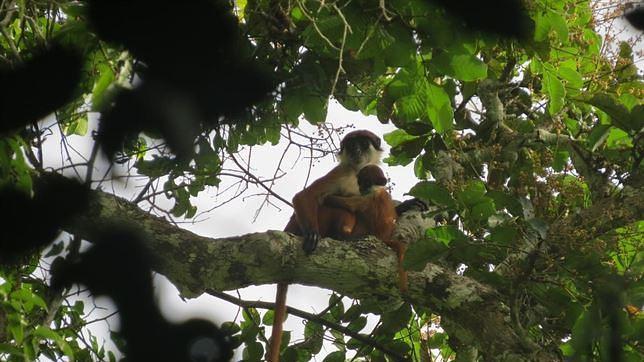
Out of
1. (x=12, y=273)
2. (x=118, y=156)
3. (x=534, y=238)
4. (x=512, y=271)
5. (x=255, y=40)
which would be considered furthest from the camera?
(x=255, y=40)

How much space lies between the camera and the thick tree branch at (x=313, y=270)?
11.8 feet

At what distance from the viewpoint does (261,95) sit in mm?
4250

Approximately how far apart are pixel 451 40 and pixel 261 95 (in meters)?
1.35

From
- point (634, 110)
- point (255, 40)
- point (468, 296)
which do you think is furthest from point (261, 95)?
point (634, 110)

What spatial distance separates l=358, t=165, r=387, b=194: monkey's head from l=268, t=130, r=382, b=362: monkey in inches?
5.0

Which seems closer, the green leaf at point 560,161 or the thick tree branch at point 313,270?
the thick tree branch at point 313,270

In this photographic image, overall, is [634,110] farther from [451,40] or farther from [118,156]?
[118,156]

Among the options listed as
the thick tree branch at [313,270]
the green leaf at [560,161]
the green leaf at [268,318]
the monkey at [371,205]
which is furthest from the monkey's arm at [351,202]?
the thick tree branch at [313,270]

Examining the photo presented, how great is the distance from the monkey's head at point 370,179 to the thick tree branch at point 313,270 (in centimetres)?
199

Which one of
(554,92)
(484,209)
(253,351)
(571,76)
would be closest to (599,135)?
(554,92)

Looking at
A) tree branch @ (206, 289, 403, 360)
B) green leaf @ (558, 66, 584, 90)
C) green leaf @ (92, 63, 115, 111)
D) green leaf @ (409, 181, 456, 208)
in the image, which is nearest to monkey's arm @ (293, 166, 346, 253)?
tree branch @ (206, 289, 403, 360)

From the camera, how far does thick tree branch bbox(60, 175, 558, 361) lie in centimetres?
360

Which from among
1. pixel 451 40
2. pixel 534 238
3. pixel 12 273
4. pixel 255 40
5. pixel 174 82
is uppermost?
pixel 255 40

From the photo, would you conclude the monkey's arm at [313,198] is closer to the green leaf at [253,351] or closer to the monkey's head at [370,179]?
the monkey's head at [370,179]
